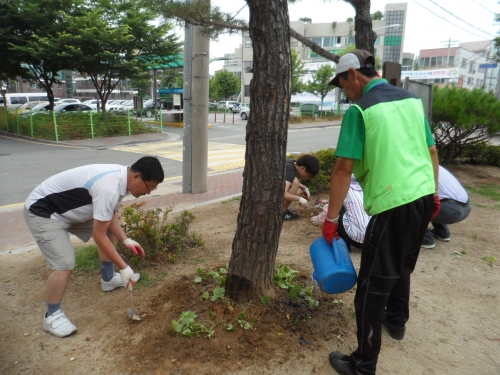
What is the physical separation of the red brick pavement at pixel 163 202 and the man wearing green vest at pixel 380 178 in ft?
12.5

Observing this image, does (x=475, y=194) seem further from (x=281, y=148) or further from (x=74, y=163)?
(x=74, y=163)

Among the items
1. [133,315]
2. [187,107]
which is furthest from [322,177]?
[133,315]

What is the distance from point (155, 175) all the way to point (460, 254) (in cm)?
343

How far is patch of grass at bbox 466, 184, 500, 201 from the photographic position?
7.19 metres

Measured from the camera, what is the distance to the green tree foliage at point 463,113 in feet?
26.3

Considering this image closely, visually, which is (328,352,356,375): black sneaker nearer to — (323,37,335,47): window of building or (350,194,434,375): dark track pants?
(350,194,434,375): dark track pants

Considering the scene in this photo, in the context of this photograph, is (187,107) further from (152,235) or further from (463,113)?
(463,113)

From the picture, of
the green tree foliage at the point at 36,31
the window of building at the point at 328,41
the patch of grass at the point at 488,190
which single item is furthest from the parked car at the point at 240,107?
the patch of grass at the point at 488,190

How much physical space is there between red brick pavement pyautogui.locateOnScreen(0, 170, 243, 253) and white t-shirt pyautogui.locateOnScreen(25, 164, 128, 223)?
2.19 metres

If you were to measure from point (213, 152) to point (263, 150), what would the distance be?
11.2 m

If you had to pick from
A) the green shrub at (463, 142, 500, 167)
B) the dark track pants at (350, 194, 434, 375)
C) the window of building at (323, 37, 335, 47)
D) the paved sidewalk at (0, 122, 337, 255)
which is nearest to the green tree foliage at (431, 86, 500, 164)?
the green shrub at (463, 142, 500, 167)

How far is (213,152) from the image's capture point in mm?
13758

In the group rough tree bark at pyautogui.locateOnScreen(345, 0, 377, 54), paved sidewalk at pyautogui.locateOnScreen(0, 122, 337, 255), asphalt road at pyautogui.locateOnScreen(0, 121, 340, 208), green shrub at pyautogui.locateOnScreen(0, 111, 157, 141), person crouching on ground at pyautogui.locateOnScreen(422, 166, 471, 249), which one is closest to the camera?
person crouching on ground at pyautogui.locateOnScreen(422, 166, 471, 249)

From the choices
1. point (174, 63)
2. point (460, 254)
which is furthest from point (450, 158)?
point (174, 63)
